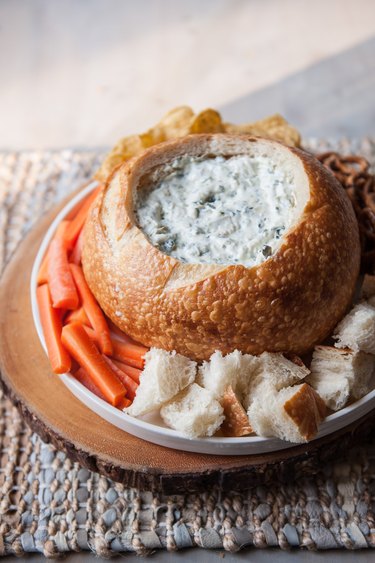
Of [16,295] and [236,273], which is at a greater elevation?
[236,273]

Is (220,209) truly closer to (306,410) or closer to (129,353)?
(129,353)

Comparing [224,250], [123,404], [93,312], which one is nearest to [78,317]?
[93,312]

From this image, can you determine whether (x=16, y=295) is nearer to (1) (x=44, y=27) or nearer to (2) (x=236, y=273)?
(2) (x=236, y=273)

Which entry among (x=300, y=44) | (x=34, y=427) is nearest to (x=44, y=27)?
(x=300, y=44)

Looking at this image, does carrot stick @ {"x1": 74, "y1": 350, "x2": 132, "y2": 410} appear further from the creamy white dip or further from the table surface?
the table surface

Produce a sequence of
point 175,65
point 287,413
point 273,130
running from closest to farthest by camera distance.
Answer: point 287,413
point 273,130
point 175,65

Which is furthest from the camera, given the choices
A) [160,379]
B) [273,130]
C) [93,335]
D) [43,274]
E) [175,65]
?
[175,65]
